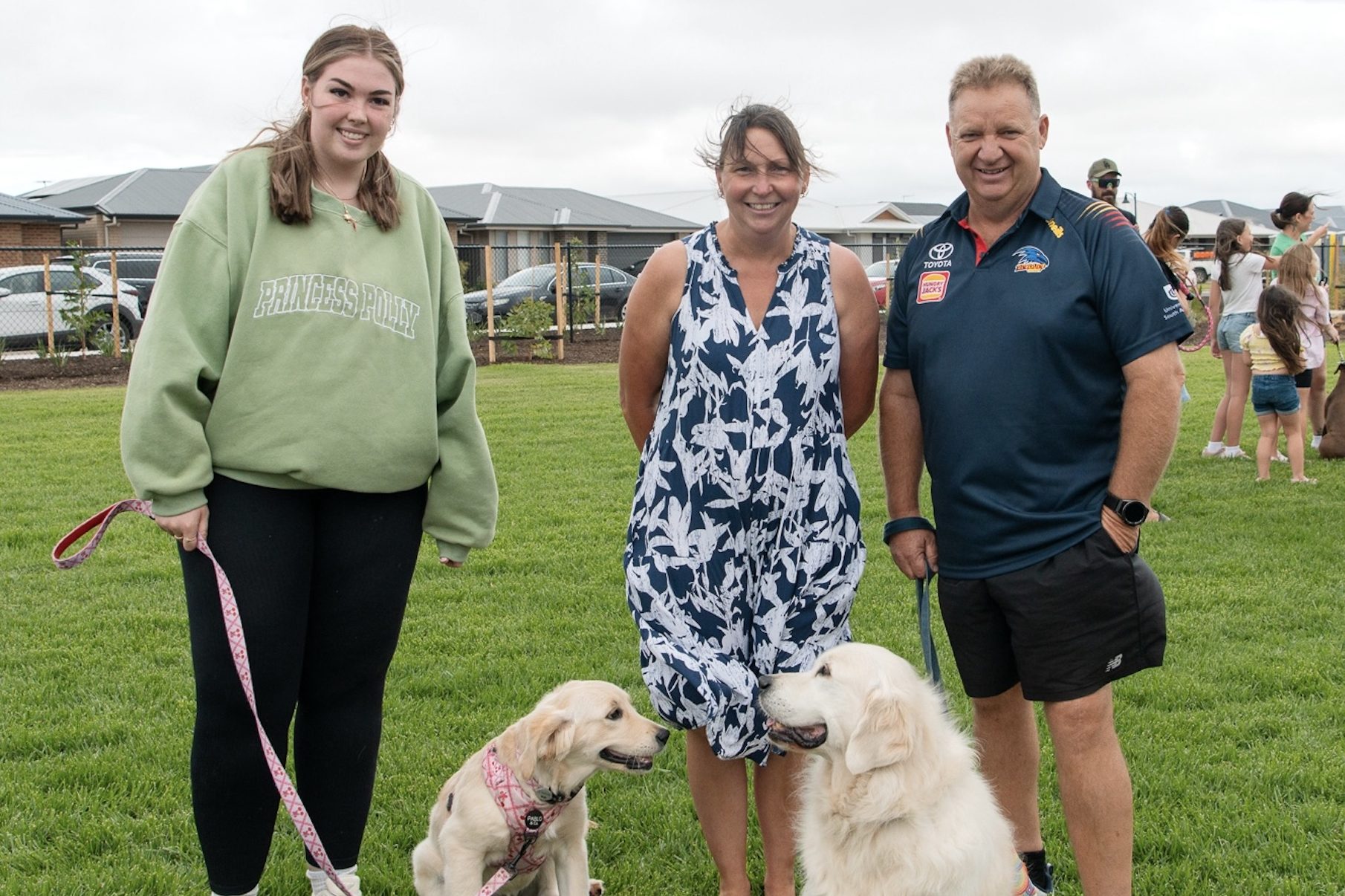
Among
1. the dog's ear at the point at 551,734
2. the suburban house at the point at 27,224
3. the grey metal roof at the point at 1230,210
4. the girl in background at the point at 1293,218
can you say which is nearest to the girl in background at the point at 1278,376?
the girl in background at the point at 1293,218

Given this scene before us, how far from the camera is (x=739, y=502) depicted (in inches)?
128

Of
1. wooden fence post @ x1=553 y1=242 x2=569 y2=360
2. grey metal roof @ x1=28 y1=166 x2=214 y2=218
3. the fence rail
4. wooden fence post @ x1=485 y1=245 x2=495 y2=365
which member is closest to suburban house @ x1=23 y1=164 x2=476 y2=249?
grey metal roof @ x1=28 y1=166 x2=214 y2=218

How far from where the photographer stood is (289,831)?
379cm

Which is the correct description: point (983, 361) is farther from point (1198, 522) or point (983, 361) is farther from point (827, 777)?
point (1198, 522)

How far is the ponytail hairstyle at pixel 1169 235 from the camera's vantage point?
309 inches

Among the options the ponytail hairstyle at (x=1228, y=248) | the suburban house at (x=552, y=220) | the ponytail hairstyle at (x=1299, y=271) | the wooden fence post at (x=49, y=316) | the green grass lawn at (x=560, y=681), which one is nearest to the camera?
the green grass lawn at (x=560, y=681)

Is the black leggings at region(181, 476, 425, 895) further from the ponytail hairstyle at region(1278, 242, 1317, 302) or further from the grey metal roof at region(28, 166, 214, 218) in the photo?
the grey metal roof at region(28, 166, 214, 218)

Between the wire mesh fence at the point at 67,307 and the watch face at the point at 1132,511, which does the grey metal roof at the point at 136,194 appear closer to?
the wire mesh fence at the point at 67,307

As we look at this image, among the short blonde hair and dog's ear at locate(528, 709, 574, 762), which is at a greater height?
the short blonde hair

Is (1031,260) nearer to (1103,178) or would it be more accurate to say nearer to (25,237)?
(1103,178)

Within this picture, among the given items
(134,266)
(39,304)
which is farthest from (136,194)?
(39,304)

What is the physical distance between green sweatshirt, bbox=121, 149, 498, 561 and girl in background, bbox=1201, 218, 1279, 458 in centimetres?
879

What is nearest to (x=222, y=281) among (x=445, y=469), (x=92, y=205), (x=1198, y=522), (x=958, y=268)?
(x=445, y=469)

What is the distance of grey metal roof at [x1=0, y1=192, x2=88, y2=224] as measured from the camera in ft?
101
